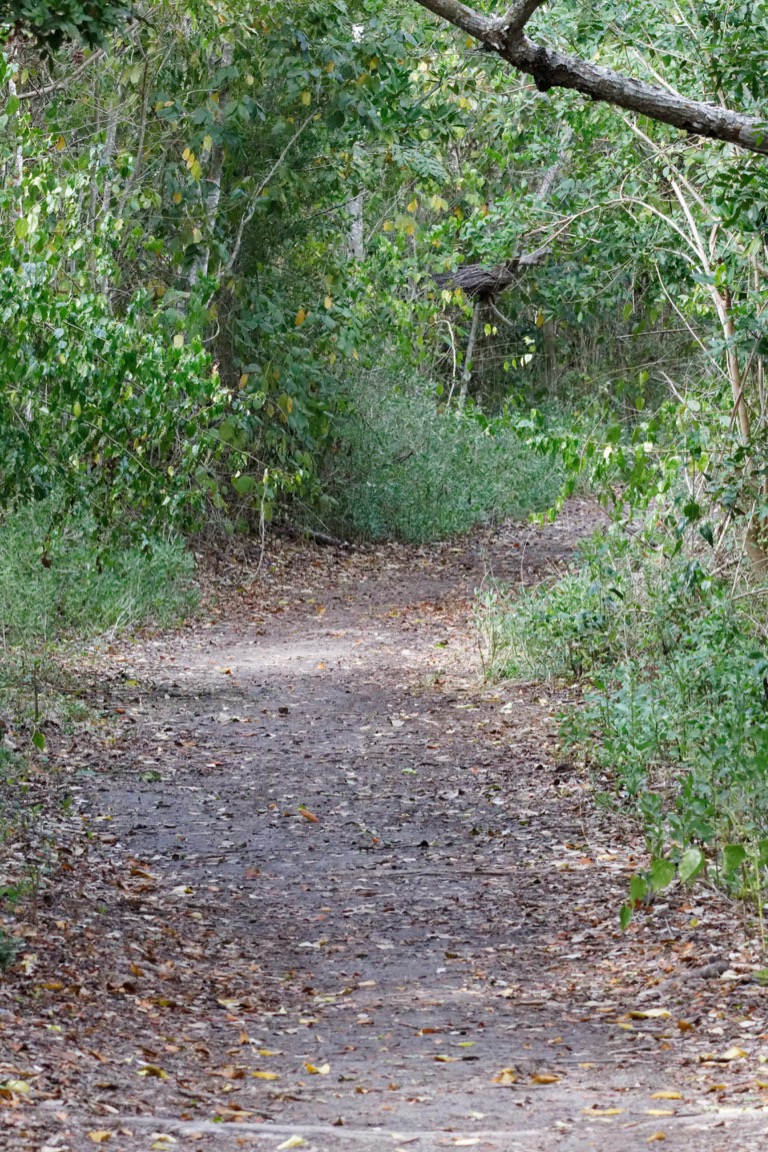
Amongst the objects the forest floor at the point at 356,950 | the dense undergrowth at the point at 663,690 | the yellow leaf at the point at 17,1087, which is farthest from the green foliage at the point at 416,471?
the yellow leaf at the point at 17,1087

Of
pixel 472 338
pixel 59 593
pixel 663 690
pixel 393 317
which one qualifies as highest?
pixel 393 317

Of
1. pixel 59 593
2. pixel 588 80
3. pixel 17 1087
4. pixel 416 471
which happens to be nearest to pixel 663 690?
pixel 588 80

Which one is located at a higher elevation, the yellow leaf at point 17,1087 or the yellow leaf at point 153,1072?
the yellow leaf at point 17,1087

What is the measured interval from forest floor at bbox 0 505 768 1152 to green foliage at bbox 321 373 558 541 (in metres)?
7.02

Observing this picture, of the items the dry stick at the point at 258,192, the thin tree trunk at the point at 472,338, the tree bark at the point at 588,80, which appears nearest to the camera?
the tree bark at the point at 588,80

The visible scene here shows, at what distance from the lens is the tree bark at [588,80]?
203 inches

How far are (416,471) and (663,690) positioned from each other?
10.0m

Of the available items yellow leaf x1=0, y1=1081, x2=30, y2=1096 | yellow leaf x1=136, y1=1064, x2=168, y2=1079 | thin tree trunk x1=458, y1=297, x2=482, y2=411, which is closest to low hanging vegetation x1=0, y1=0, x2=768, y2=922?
yellow leaf x1=136, y1=1064, x2=168, y2=1079

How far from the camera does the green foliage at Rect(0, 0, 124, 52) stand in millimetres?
3812

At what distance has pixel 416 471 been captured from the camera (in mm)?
17094

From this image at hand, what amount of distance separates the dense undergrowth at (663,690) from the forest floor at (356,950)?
218 mm

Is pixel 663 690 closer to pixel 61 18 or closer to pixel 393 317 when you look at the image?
pixel 61 18

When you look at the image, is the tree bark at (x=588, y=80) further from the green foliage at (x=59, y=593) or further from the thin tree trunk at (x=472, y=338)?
the thin tree trunk at (x=472, y=338)

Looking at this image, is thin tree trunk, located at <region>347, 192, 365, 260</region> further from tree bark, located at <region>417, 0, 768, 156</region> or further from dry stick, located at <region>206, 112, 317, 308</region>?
tree bark, located at <region>417, 0, 768, 156</region>
